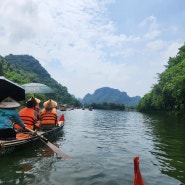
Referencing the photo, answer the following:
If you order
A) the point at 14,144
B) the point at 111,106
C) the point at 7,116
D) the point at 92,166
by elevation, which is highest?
the point at 111,106

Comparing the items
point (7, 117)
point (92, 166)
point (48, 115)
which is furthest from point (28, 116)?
point (92, 166)

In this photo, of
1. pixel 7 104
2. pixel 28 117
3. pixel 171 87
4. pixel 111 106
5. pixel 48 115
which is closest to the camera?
pixel 7 104

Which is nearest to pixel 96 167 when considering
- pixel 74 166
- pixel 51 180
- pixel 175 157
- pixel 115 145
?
pixel 74 166

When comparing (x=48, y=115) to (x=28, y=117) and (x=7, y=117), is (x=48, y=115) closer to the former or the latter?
(x=28, y=117)

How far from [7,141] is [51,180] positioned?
3100 mm

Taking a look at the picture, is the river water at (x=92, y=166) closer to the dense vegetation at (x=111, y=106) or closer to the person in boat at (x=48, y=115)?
the person in boat at (x=48, y=115)

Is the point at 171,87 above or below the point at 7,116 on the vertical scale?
above

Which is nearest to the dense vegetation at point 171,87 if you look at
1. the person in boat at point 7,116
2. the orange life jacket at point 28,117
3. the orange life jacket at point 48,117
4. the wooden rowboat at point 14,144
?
the orange life jacket at point 48,117

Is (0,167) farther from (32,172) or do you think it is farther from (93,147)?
(93,147)

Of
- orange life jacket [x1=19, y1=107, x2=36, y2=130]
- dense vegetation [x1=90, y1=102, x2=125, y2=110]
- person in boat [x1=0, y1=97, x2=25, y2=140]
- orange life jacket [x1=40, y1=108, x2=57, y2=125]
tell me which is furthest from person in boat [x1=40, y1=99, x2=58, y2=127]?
dense vegetation [x1=90, y1=102, x2=125, y2=110]

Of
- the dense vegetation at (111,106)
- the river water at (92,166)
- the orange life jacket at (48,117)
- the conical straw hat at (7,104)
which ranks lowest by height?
the river water at (92,166)

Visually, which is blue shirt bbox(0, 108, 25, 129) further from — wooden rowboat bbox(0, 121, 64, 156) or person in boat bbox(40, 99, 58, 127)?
person in boat bbox(40, 99, 58, 127)

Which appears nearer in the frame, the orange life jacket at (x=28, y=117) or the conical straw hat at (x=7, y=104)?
the conical straw hat at (x=7, y=104)

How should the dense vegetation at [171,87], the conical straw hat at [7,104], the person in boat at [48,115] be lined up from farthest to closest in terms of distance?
the dense vegetation at [171,87], the person in boat at [48,115], the conical straw hat at [7,104]
